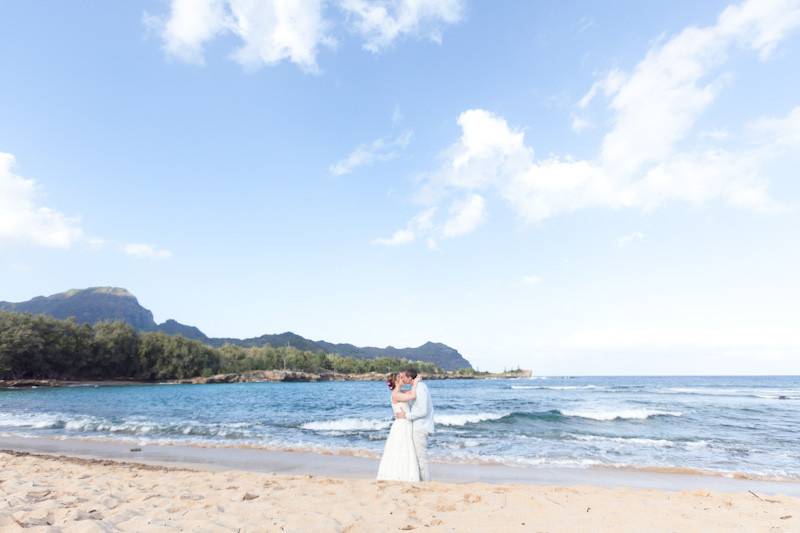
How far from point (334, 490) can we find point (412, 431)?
1624mm

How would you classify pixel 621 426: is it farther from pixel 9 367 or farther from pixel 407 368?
pixel 9 367

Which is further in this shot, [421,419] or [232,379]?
[232,379]

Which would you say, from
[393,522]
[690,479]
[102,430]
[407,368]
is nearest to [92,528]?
[393,522]

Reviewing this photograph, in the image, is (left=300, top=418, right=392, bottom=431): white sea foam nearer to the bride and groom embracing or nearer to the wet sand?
the wet sand

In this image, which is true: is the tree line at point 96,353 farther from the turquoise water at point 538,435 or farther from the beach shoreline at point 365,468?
the beach shoreline at point 365,468

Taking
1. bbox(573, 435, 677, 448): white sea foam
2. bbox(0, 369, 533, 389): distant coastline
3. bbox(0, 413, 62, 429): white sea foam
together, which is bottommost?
bbox(0, 369, 533, 389): distant coastline

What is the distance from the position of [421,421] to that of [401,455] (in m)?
0.74

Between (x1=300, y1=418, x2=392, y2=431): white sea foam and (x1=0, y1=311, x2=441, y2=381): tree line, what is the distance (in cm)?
6957

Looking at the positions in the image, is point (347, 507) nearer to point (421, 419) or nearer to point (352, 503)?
point (352, 503)

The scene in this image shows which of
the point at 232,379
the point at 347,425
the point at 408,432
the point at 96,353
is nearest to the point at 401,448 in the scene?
the point at 408,432

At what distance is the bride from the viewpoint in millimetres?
7883

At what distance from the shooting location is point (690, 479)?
34.2 feet

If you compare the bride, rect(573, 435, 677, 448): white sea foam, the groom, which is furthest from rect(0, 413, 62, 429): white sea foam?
rect(573, 435, 677, 448): white sea foam

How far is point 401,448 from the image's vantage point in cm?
802
